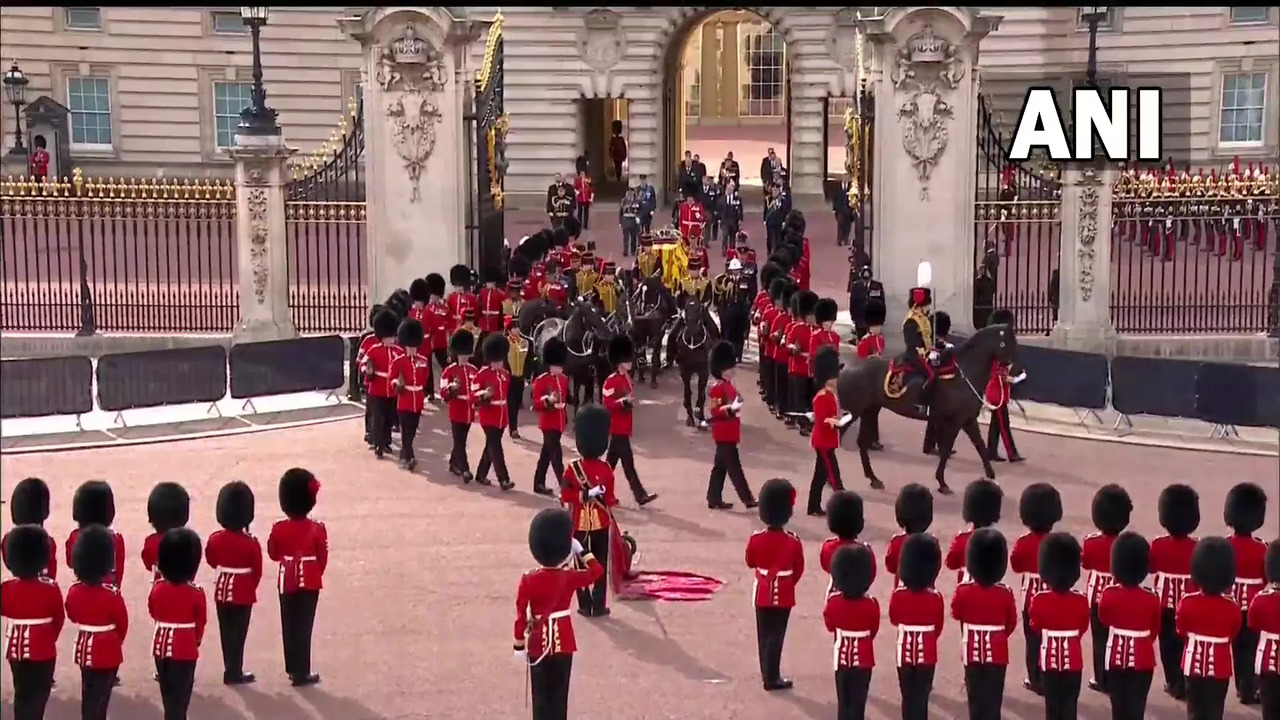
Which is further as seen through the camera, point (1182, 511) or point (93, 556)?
point (1182, 511)

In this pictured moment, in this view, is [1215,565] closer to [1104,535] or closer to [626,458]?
[1104,535]

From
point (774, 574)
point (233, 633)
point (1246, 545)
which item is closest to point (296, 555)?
point (233, 633)

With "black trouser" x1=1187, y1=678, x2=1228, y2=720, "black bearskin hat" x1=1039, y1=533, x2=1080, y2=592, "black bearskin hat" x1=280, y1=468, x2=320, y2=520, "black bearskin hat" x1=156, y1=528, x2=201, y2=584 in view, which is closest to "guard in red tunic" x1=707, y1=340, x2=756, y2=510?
"black bearskin hat" x1=280, y1=468, x2=320, y2=520

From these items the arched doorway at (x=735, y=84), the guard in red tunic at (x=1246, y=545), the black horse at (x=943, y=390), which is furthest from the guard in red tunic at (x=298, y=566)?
the arched doorway at (x=735, y=84)

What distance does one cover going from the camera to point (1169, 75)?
29.0 meters

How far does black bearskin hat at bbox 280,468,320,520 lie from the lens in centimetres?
820

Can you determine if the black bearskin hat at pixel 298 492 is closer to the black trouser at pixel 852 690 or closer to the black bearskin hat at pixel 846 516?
the black bearskin hat at pixel 846 516

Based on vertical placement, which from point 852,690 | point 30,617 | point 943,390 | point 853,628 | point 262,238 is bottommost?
point 852,690

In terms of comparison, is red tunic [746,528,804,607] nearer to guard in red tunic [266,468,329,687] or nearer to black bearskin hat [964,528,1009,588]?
black bearskin hat [964,528,1009,588]

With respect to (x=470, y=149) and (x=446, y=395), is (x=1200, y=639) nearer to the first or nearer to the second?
(x=446, y=395)

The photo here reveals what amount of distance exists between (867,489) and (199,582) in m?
4.32

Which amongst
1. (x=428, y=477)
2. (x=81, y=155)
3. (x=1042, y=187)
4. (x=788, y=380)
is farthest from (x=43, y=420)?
(x=81, y=155)

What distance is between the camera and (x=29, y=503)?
8.02 m

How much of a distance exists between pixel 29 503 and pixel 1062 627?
14.6ft
